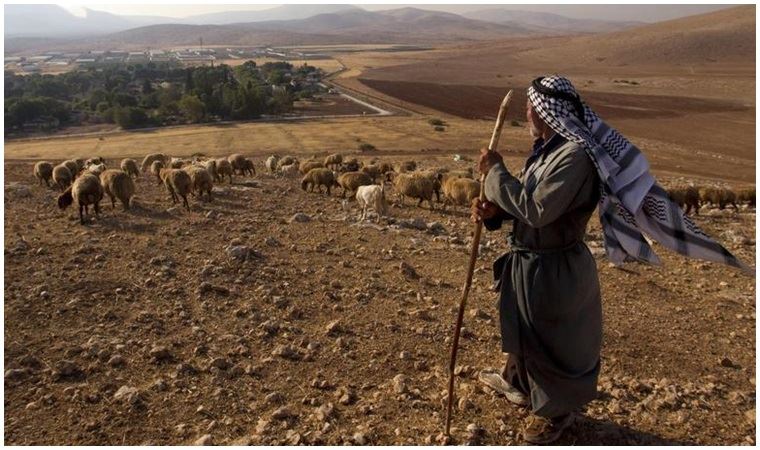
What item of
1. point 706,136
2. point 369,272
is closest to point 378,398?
point 369,272

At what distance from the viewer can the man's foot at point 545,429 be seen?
309 cm

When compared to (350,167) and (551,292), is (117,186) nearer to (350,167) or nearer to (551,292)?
(551,292)

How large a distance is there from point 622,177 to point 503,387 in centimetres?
157

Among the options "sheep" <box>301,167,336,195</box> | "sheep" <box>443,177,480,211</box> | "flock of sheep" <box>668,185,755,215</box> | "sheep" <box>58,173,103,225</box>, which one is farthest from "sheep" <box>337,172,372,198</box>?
"flock of sheep" <box>668,185,755,215</box>

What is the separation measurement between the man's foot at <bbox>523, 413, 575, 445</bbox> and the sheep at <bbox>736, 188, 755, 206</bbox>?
1329cm

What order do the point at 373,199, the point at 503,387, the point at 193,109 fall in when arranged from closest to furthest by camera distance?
the point at 503,387 → the point at 373,199 → the point at 193,109

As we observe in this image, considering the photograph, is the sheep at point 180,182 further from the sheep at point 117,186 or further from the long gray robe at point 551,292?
the long gray robe at point 551,292

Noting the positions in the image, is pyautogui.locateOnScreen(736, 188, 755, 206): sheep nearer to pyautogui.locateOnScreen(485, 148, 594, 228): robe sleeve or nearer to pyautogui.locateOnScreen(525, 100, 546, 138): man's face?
pyautogui.locateOnScreen(525, 100, 546, 138): man's face

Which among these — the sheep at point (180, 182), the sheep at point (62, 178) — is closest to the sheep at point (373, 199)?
the sheep at point (180, 182)

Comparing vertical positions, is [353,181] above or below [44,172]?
above

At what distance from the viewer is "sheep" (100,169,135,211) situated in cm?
955

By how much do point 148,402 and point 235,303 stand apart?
5.32 feet

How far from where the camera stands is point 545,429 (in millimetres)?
3105

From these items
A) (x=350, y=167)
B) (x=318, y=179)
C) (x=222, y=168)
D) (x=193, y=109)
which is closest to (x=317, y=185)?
(x=318, y=179)
